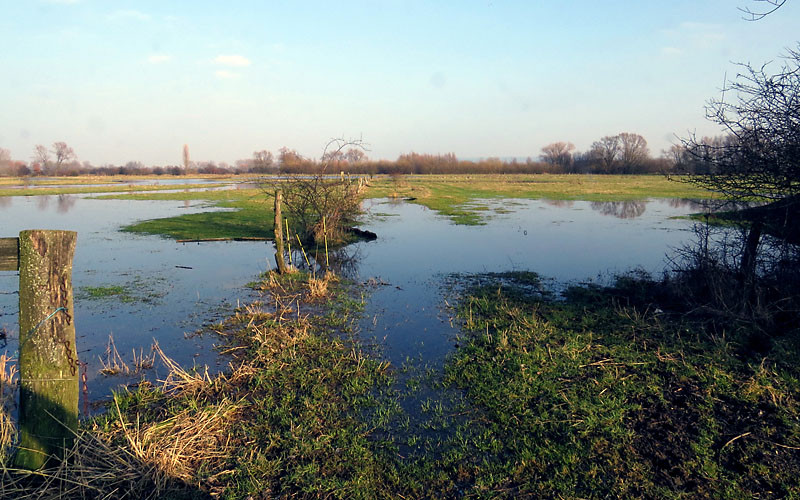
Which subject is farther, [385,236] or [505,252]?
[385,236]

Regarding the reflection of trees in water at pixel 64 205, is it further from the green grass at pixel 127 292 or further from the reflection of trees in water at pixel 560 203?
the reflection of trees in water at pixel 560 203

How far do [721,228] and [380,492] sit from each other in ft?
77.6

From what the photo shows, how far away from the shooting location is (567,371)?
22.2 ft

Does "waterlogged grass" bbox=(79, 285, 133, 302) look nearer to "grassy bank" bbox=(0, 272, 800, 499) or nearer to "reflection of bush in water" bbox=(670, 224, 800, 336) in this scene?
"grassy bank" bbox=(0, 272, 800, 499)

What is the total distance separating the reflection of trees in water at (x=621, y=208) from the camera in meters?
30.9

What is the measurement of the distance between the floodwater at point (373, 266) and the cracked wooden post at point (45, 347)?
261 centimetres

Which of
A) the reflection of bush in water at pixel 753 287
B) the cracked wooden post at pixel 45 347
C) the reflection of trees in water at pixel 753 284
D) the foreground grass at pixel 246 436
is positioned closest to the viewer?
the cracked wooden post at pixel 45 347

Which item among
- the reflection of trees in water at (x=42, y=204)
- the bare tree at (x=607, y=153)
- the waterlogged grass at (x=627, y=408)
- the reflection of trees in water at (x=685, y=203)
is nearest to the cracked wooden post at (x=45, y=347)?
the waterlogged grass at (x=627, y=408)

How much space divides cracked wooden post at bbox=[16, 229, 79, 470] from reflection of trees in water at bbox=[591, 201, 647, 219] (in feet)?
101

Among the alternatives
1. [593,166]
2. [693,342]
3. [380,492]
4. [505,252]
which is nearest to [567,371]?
[693,342]

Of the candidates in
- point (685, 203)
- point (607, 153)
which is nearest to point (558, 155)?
point (607, 153)

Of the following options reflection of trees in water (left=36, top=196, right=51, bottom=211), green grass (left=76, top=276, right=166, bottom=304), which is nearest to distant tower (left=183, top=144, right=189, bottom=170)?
reflection of trees in water (left=36, top=196, right=51, bottom=211)

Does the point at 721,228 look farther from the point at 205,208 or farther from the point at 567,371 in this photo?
the point at 205,208

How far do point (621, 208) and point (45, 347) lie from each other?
1460 inches
